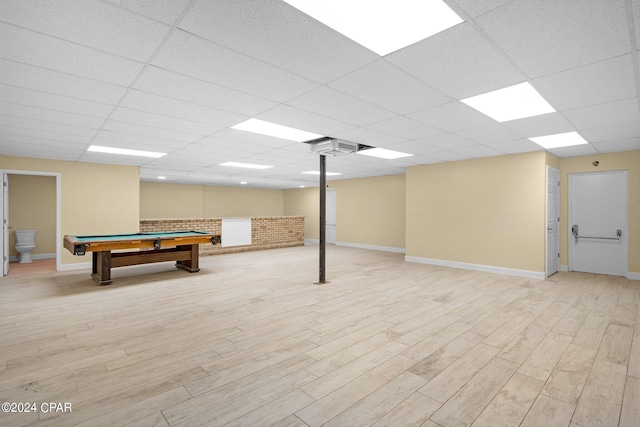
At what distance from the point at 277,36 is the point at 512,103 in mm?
2649

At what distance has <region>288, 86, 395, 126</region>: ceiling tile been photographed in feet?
9.75

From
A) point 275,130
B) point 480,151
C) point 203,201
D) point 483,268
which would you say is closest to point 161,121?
point 275,130

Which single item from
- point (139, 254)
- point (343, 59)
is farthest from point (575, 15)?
point (139, 254)

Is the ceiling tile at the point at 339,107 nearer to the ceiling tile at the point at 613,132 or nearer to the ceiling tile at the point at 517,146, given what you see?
the ceiling tile at the point at 517,146

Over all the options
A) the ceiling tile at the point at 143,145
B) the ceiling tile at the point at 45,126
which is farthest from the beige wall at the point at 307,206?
the ceiling tile at the point at 45,126

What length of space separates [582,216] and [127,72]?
805 cm

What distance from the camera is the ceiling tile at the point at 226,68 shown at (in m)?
2.11

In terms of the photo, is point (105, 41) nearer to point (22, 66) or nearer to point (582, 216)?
point (22, 66)

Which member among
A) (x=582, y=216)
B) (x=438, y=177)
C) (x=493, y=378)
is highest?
(x=438, y=177)

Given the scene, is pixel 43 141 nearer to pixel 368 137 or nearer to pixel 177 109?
pixel 177 109

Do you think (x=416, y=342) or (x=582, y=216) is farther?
(x=582, y=216)

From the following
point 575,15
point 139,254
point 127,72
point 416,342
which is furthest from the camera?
point 139,254

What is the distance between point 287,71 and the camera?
8.07ft

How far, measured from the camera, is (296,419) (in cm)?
186
